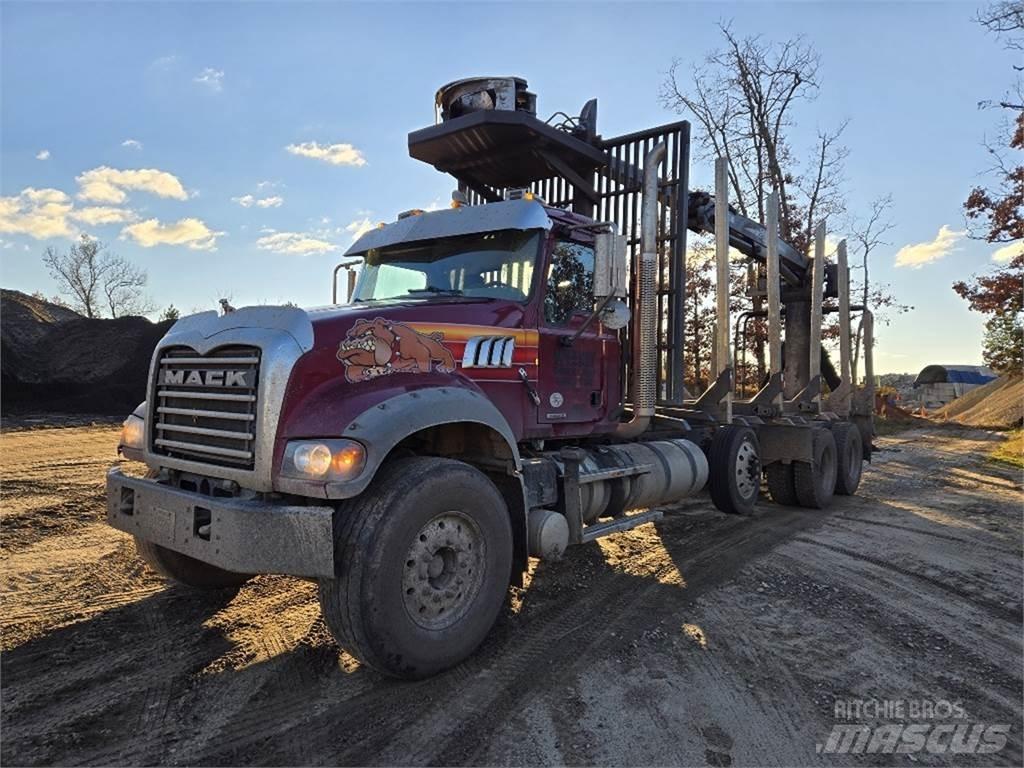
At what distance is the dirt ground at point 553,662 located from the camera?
2748 mm

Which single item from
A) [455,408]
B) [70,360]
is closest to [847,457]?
[455,408]

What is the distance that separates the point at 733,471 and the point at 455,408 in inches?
171

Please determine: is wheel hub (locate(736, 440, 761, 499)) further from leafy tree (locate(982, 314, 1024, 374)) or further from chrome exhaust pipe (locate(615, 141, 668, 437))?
leafy tree (locate(982, 314, 1024, 374))

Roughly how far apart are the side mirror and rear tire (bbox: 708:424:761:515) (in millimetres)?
3187

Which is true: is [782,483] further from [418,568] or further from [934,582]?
[418,568]

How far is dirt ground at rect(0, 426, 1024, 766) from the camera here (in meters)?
2.75

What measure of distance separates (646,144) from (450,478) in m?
5.07

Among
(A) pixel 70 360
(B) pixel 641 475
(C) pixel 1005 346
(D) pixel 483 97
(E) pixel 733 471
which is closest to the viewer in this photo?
(B) pixel 641 475

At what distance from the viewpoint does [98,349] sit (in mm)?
18438

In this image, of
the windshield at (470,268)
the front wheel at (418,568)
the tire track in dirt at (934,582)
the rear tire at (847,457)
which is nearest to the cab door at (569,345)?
the windshield at (470,268)

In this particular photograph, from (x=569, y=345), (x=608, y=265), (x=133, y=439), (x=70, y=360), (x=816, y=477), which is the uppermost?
(x=608, y=265)

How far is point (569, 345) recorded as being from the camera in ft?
16.0

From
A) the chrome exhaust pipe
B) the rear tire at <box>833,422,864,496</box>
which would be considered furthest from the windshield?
the rear tire at <box>833,422,864,496</box>

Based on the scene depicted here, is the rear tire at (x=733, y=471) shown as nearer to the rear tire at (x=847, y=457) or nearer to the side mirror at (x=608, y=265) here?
the rear tire at (x=847, y=457)
